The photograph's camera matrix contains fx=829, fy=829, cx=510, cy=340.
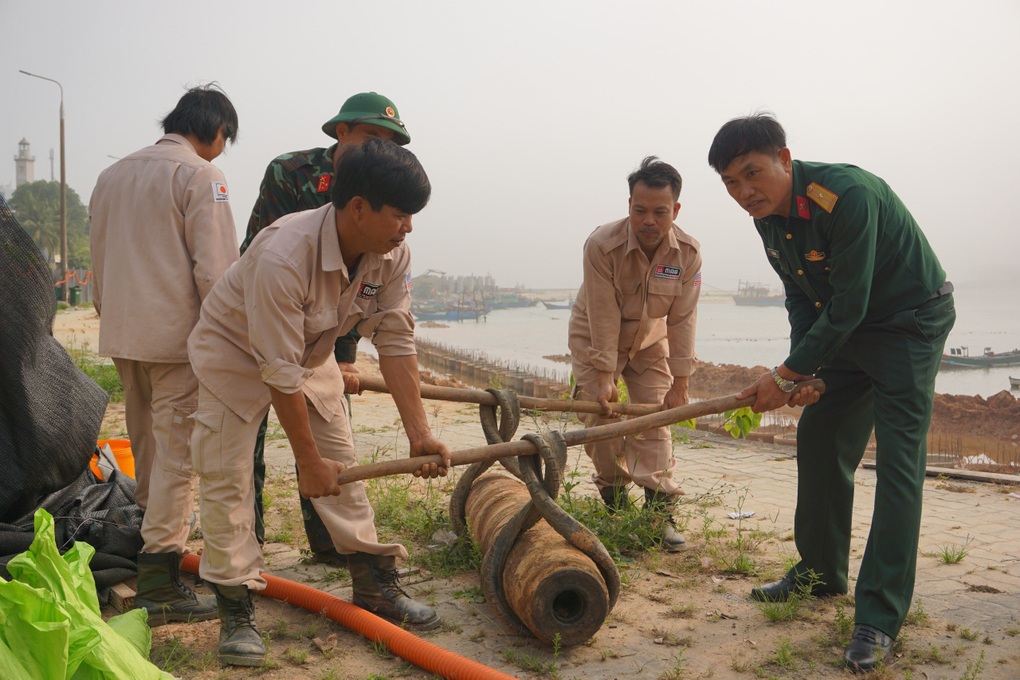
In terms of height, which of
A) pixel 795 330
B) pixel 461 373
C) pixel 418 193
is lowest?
pixel 461 373

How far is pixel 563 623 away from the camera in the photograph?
320 centimetres

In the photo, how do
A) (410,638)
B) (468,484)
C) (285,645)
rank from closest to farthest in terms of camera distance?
1. (410,638)
2. (285,645)
3. (468,484)

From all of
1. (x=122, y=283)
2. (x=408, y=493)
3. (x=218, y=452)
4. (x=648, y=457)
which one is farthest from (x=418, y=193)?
(x=408, y=493)

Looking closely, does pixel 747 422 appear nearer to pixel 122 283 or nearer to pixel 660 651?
pixel 660 651

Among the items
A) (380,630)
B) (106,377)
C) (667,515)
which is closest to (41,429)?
(380,630)

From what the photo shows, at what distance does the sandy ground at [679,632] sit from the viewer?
3088 mm

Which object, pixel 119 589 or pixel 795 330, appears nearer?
pixel 119 589

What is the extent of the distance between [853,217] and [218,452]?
2.63 metres

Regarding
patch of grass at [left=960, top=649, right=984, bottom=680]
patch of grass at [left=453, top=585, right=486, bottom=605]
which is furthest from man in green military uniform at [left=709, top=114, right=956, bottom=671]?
patch of grass at [left=453, top=585, right=486, bottom=605]

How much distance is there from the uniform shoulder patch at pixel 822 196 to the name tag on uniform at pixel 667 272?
1197mm

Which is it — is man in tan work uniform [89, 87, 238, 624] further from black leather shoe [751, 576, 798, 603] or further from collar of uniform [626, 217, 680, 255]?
black leather shoe [751, 576, 798, 603]

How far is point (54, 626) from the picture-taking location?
192 cm

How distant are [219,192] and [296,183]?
555 mm

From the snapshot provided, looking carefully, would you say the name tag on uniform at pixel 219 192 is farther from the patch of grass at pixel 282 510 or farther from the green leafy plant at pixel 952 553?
the green leafy plant at pixel 952 553
